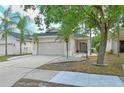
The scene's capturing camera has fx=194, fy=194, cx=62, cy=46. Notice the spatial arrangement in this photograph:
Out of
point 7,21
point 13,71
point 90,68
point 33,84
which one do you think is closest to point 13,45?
point 7,21

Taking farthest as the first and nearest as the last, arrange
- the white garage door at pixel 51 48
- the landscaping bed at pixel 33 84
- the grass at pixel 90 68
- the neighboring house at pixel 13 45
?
the neighboring house at pixel 13 45, the white garage door at pixel 51 48, the grass at pixel 90 68, the landscaping bed at pixel 33 84

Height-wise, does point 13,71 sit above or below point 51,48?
below

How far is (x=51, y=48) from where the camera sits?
24.7m

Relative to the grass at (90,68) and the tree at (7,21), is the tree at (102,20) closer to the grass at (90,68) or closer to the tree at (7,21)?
the grass at (90,68)

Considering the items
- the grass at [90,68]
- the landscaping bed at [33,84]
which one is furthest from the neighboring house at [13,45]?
the landscaping bed at [33,84]

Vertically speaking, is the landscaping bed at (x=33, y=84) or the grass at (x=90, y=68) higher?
the grass at (x=90, y=68)

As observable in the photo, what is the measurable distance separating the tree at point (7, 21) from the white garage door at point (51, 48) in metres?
4.91

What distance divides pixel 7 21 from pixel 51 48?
23.8ft

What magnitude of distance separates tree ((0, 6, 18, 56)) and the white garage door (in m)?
4.91

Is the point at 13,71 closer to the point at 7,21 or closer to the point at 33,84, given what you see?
the point at 33,84

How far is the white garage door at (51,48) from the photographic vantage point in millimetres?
24109

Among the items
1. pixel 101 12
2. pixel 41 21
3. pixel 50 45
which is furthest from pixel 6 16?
pixel 101 12

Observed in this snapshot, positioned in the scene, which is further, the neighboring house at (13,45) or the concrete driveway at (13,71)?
the neighboring house at (13,45)
